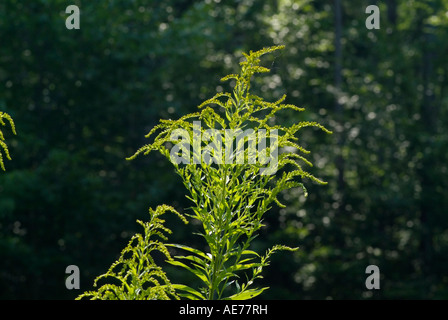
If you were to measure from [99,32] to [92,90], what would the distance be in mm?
1205

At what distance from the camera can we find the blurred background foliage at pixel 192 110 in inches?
489

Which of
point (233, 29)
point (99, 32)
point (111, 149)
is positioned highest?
point (233, 29)

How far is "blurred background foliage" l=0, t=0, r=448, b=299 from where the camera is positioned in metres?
12.4

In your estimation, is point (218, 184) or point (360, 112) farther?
point (360, 112)

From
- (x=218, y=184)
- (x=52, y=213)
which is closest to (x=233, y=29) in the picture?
(x=52, y=213)

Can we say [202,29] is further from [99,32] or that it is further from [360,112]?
[360,112]

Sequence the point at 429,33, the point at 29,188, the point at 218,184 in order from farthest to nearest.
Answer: the point at 429,33 < the point at 29,188 < the point at 218,184

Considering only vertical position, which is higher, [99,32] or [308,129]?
[99,32]

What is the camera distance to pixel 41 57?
12.8 m

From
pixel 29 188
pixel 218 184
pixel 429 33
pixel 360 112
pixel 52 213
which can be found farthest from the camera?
pixel 429 33

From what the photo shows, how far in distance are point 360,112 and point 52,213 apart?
22.0ft

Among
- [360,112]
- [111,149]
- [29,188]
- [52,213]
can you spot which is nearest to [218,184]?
[29,188]

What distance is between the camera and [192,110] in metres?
13.6

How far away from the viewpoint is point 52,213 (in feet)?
40.8
